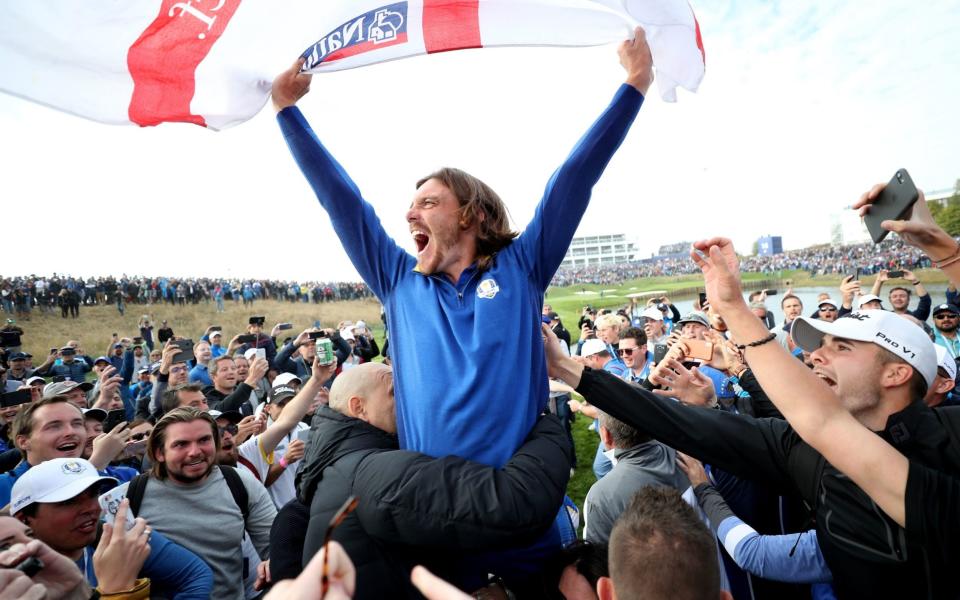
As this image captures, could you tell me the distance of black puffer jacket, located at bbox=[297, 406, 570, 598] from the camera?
50.2 inches

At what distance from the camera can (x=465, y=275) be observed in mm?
1835

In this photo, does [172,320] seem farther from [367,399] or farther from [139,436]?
[367,399]

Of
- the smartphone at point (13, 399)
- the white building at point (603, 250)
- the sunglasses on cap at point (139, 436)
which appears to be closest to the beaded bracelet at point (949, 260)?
the sunglasses on cap at point (139, 436)

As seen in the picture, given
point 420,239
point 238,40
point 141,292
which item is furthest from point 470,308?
point 141,292

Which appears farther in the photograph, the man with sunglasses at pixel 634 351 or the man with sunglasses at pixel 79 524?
the man with sunglasses at pixel 634 351

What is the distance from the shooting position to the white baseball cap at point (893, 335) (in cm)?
211

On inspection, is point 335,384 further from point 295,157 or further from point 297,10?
point 297,10

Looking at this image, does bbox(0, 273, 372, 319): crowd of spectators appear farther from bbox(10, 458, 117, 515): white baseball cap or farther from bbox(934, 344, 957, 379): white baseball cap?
bbox(934, 344, 957, 379): white baseball cap

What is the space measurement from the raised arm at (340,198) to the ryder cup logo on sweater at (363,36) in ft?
0.33

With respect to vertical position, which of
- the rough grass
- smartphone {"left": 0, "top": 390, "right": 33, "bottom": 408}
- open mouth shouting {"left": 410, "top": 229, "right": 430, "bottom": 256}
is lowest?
the rough grass

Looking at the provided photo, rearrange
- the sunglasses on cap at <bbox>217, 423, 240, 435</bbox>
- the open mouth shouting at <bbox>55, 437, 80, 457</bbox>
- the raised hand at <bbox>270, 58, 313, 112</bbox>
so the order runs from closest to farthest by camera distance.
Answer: the raised hand at <bbox>270, 58, 313, 112</bbox>, the open mouth shouting at <bbox>55, 437, 80, 457</bbox>, the sunglasses on cap at <bbox>217, 423, 240, 435</bbox>

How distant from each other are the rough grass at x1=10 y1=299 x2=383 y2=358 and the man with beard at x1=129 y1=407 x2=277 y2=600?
77.5 feet

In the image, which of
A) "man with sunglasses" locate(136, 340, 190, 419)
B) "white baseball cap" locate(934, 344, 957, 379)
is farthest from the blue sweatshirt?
"man with sunglasses" locate(136, 340, 190, 419)

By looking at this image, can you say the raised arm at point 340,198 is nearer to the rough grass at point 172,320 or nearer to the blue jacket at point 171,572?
the blue jacket at point 171,572
